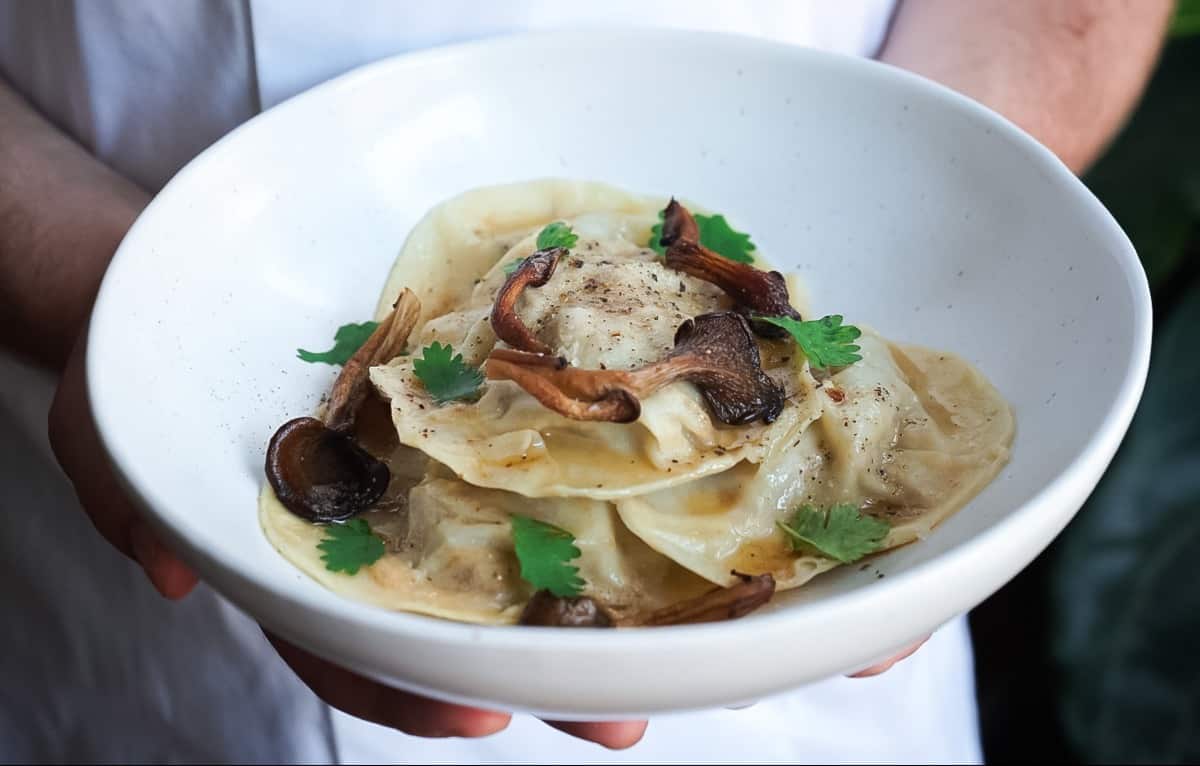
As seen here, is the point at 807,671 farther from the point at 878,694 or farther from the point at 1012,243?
the point at 878,694

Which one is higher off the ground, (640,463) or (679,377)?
(679,377)

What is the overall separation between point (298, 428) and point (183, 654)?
156 cm

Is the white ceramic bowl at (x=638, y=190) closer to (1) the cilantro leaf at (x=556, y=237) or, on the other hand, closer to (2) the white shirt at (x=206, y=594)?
(2) the white shirt at (x=206, y=594)

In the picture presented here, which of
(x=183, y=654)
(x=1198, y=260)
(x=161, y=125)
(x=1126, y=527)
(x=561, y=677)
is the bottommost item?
(x=183, y=654)

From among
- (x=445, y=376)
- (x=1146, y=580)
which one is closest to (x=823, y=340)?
(x=445, y=376)

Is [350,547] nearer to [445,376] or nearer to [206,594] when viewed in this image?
[445,376]

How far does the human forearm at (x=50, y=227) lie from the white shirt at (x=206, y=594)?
0.44 ft

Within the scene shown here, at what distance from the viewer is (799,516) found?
6.95 feet

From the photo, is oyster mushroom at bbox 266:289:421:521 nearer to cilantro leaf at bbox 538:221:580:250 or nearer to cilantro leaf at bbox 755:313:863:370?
cilantro leaf at bbox 538:221:580:250

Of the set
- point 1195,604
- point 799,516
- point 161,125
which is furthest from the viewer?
point 1195,604

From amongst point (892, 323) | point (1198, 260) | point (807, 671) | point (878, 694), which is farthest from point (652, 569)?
point (1198, 260)

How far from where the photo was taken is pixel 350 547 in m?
2.00

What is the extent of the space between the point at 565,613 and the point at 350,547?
1.48 feet

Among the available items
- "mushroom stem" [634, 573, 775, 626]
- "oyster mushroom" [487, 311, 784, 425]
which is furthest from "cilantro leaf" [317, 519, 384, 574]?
"mushroom stem" [634, 573, 775, 626]
